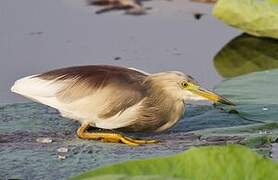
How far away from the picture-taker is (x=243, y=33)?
6.01 m

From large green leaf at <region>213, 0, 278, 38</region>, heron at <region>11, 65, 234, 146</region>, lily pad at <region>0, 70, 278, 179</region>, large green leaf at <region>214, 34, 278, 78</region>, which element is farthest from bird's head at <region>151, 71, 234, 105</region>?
large green leaf at <region>213, 0, 278, 38</region>

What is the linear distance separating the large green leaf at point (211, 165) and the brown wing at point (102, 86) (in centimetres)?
151

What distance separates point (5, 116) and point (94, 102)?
42cm

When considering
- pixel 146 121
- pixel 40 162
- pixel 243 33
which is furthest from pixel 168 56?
pixel 40 162

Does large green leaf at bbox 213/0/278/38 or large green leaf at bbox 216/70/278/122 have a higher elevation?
large green leaf at bbox 213/0/278/38

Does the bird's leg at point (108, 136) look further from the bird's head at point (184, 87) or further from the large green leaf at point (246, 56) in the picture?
the large green leaf at point (246, 56)

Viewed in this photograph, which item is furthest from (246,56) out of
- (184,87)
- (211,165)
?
(211,165)

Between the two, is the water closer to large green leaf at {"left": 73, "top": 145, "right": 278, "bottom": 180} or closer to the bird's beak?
the bird's beak

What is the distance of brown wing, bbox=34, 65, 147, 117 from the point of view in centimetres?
369

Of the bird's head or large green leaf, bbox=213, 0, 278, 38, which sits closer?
the bird's head

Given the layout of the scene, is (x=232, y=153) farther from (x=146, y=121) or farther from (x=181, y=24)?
(x=181, y=24)

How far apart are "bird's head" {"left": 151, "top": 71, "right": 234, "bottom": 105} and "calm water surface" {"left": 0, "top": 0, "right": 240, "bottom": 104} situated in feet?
3.69

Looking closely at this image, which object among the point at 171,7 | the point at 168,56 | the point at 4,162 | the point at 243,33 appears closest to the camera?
the point at 4,162

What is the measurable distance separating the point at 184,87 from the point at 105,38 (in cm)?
210
